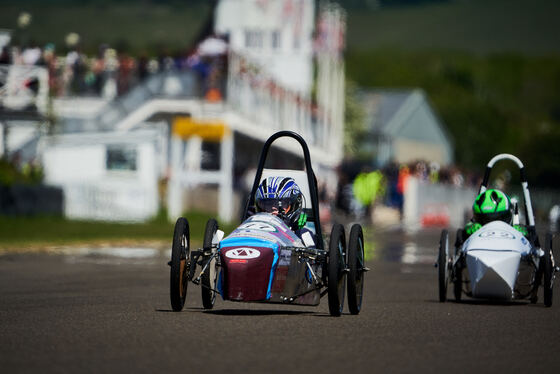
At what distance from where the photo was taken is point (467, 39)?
636 ft

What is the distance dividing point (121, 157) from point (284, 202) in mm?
28741

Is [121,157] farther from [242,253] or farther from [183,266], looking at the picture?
[242,253]

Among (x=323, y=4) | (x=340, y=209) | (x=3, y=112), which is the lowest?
(x=340, y=209)

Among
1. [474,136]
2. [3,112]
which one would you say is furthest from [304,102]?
[474,136]

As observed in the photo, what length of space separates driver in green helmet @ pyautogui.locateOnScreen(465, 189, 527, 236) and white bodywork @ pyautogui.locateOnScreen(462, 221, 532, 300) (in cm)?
80

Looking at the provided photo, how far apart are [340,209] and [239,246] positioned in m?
35.3

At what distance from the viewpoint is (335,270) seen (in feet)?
37.6

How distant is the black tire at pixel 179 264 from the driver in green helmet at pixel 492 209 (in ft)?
13.3

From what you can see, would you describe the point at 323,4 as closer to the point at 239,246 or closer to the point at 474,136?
the point at 239,246

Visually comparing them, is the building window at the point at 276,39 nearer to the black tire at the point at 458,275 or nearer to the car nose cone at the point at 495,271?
the black tire at the point at 458,275

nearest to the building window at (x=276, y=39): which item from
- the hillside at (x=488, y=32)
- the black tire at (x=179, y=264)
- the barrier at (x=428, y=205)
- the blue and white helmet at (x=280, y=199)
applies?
the barrier at (x=428, y=205)

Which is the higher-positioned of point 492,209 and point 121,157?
point 492,209

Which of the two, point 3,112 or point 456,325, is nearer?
point 456,325

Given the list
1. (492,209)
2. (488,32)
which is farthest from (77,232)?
(488,32)
